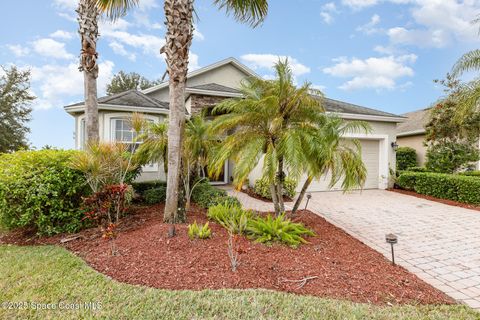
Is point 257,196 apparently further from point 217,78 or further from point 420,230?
point 217,78

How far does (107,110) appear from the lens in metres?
10.9

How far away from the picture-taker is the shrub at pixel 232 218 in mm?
5352

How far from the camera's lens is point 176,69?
18.7 feet

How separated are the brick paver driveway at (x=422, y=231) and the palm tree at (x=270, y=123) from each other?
2924 mm

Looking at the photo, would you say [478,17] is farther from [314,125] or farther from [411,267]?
[411,267]

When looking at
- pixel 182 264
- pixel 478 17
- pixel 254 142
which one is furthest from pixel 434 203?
pixel 182 264

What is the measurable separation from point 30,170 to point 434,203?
13914 mm

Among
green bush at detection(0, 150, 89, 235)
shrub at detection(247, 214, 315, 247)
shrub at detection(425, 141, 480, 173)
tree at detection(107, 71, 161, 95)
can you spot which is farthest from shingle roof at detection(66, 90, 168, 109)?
tree at detection(107, 71, 161, 95)

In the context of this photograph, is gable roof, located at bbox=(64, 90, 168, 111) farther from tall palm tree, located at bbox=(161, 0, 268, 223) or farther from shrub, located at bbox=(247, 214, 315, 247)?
shrub, located at bbox=(247, 214, 315, 247)

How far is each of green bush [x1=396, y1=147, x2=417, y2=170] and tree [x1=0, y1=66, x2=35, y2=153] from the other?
1200 inches

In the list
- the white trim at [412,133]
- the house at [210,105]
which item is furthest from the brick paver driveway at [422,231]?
the white trim at [412,133]

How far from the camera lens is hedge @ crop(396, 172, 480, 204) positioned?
1022 cm

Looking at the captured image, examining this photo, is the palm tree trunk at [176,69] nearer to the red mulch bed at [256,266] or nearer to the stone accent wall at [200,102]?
the red mulch bed at [256,266]

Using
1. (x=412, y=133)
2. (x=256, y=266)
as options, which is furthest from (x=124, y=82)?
(x=256, y=266)
